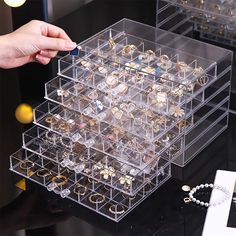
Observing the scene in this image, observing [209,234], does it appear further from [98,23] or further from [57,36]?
[98,23]

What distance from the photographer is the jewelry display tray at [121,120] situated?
1.74 metres

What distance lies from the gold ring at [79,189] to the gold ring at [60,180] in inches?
1.1

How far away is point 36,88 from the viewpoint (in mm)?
2141

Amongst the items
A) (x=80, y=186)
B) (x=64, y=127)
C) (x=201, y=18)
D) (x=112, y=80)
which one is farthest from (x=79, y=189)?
(x=201, y=18)

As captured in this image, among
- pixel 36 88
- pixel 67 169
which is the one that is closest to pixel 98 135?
pixel 67 169

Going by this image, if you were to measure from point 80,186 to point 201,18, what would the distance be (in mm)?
592

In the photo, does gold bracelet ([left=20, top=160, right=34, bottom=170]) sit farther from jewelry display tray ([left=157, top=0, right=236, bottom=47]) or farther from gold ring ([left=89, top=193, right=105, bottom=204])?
jewelry display tray ([left=157, top=0, right=236, bottom=47])

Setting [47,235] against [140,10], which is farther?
[140,10]

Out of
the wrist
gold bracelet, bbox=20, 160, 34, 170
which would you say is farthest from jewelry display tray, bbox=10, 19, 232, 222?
the wrist

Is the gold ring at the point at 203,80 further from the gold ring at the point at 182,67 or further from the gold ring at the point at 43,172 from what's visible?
the gold ring at the point at 43,172

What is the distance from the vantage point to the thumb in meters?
1.73

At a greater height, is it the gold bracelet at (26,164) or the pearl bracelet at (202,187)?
the pearl bracelet at (202,187)

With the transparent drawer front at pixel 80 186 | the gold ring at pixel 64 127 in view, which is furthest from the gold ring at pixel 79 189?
the gold ring at pixel 64 127

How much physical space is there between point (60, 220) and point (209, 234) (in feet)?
0.99
